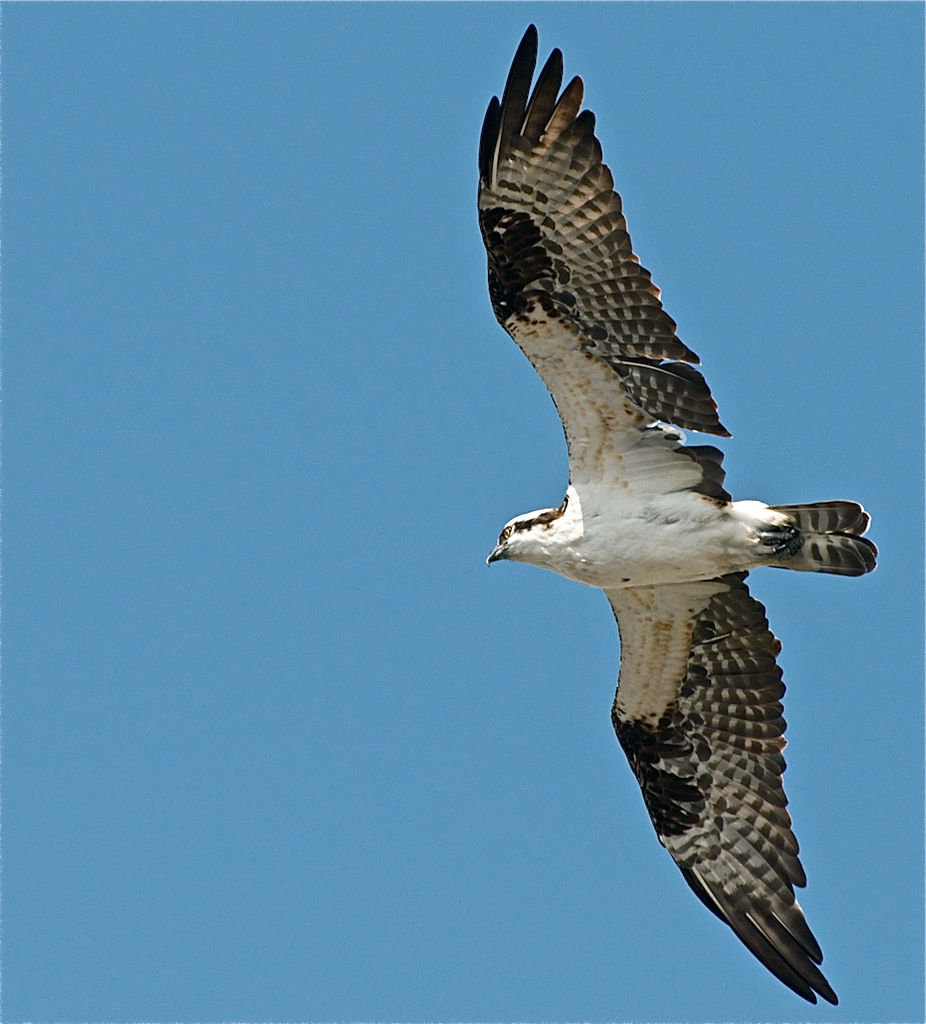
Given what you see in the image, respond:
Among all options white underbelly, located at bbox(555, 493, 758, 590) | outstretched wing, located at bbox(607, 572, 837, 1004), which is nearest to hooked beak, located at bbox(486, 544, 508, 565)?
white underbelly, located at bbox(555, 493, 758, 590)

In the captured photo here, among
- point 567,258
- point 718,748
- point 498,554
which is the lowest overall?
point 718,748

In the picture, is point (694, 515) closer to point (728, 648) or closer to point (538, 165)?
point (728, 648)

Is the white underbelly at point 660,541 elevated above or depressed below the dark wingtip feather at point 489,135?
below

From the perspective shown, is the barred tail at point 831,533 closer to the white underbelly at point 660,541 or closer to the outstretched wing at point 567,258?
the white underbelly at point 660,541

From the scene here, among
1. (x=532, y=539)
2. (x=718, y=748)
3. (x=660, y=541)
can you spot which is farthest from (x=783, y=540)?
(x=718, y=748)

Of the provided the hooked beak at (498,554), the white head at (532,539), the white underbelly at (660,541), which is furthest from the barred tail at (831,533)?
the hooked beak at (498,554)

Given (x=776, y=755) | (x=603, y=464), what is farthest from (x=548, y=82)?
(x=776, y=755)

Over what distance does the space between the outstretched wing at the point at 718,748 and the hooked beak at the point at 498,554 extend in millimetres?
1005

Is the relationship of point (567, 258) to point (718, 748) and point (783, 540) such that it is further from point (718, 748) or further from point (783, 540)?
point (718, 748)

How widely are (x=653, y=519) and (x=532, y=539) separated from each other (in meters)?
0.78

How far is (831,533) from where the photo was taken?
11.5 metres

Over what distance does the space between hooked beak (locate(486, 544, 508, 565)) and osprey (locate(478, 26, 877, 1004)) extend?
10mm

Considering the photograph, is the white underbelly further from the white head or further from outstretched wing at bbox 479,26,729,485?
outstretched wing at bbox 479,26,729,485

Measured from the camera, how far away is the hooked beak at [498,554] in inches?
473
